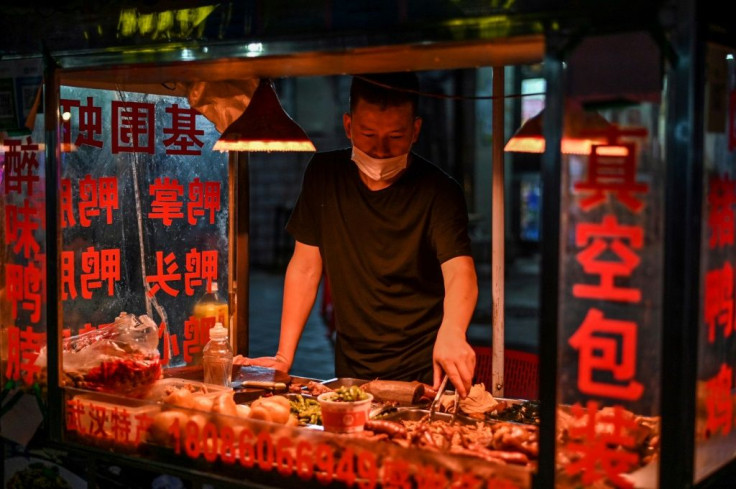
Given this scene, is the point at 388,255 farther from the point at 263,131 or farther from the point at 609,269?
the point at 609,269

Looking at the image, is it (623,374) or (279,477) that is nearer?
(623,374)

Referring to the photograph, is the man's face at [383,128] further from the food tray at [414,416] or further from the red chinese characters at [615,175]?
the red chinese characters at [615,175]

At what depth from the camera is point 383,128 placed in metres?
4.19

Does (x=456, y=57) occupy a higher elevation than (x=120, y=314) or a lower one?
higher

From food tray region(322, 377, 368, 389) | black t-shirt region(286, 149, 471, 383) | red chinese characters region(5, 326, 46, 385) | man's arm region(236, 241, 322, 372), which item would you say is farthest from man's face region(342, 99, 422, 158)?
red chinese characters region(5, 326, 46, 385)

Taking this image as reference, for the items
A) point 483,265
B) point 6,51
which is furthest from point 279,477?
point 483,265

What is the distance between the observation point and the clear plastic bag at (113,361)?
159 inches

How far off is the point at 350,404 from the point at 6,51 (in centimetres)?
242

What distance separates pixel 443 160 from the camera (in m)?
18.4

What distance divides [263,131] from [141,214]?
991 millimetres

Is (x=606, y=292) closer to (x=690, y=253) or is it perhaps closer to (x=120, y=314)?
(x=690, y=253)

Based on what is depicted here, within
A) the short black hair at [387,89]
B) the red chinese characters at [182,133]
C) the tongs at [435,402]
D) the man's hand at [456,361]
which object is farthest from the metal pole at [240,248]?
the tongs at [435,402]

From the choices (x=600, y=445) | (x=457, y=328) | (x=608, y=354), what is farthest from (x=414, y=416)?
(x=608, y=354)

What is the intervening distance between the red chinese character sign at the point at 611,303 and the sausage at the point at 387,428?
72cm
